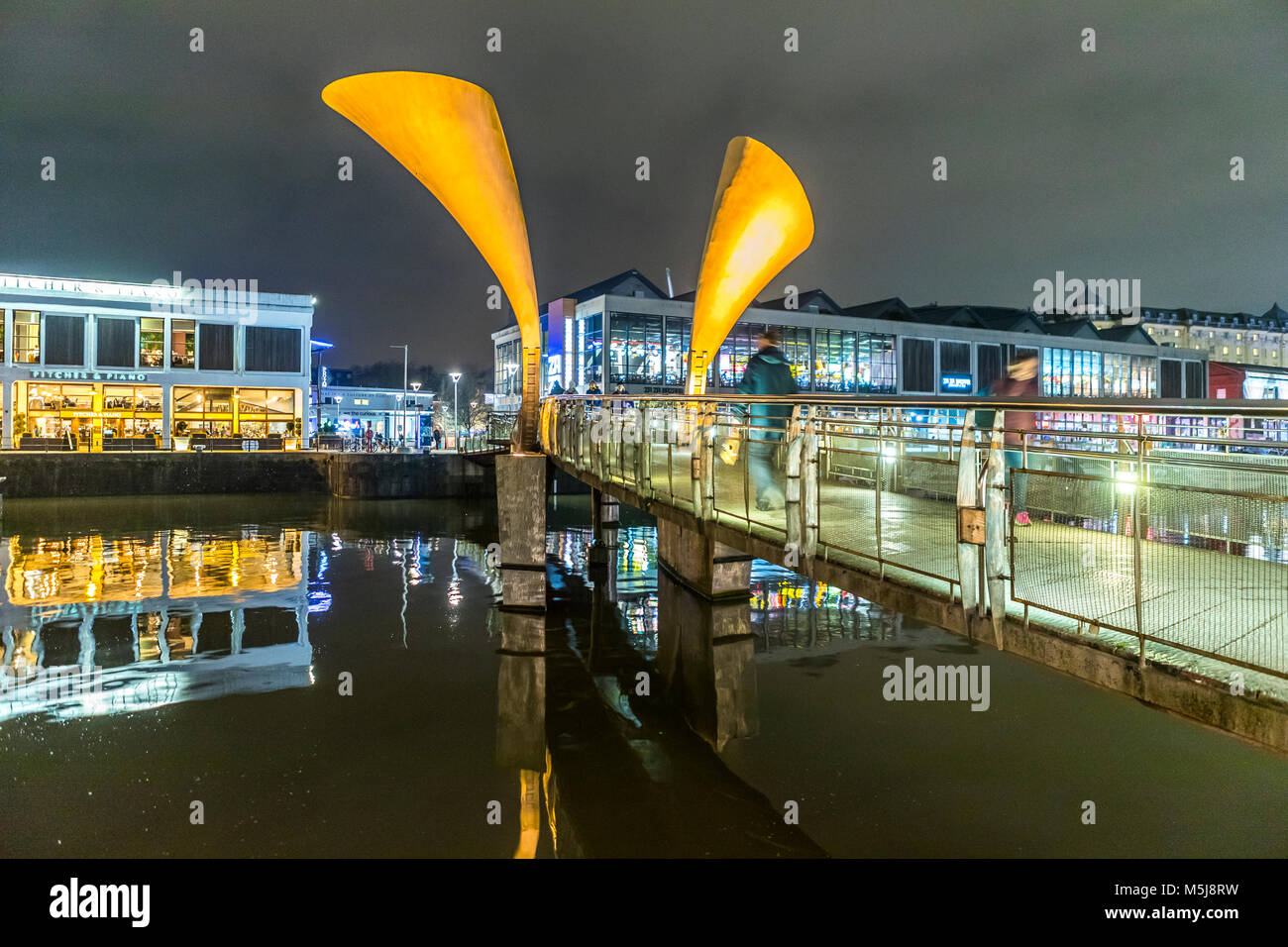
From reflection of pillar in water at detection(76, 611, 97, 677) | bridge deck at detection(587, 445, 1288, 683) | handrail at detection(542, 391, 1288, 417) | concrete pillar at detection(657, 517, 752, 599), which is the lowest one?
reflection of pillar in water at detection(76, 611, 97, 677)

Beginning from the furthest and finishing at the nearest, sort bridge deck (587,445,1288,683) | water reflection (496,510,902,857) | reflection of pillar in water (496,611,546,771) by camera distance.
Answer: reflection of pillar in water (496,611,546,771) < water reflection (496,510,902,857) < bridge deck (587,445,1288,683)

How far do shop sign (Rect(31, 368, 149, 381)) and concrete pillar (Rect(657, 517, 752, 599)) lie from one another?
147 feet

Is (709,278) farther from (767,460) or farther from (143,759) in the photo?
(143,759)

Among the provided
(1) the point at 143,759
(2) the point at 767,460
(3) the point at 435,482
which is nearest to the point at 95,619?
(1) the point at 143,759

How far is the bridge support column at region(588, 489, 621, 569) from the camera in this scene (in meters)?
20.6

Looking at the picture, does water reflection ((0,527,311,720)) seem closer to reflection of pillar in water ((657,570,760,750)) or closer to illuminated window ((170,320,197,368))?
reflection of pillar in water ((657,570,760,750))

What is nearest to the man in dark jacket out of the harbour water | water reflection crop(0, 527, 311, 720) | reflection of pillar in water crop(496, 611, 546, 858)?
the harbour water

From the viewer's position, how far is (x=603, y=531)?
22.1 metres

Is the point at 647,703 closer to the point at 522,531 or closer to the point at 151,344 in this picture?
the point at 522,531

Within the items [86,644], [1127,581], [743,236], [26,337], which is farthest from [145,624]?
[26,337]

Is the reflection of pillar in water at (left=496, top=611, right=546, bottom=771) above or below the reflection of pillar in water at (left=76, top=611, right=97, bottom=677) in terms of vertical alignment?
below

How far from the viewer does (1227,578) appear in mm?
4141
